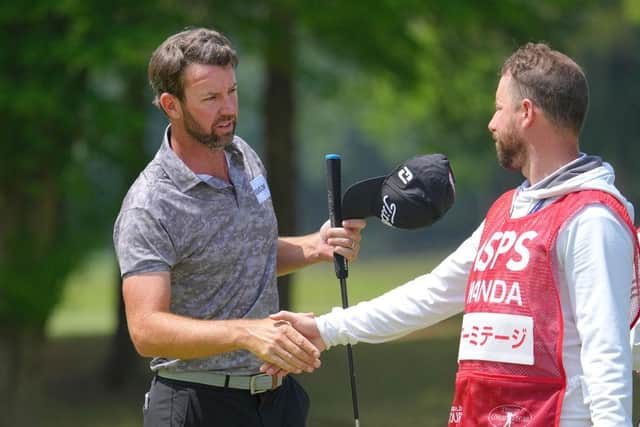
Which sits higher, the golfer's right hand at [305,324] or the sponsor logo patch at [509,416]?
the golfer's right hand at [305,324]

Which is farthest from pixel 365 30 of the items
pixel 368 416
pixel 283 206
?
pixel 368 416

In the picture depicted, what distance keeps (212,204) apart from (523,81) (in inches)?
47.9

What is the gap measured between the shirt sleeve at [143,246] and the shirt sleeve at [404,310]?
553 millimetres

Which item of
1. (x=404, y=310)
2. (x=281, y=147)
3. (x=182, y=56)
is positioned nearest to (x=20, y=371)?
(x=281, y=147)

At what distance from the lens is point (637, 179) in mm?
35844

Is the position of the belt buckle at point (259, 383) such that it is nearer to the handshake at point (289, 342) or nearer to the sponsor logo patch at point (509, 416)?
the handshake at point (289, 342)

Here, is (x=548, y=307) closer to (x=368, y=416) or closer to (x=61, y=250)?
(x=368, y=416)

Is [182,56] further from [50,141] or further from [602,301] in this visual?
[50,141]

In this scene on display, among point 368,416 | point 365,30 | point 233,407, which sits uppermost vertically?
point 365,30

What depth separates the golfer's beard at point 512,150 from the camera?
Answer: 10.6 feet

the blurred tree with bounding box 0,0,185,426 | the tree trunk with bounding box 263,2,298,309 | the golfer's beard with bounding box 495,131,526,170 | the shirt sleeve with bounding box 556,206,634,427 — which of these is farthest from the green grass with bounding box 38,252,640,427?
the shirt sleeve with bounding box 556,206,634,427

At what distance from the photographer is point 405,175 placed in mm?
3852

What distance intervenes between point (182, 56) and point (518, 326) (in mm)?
1515

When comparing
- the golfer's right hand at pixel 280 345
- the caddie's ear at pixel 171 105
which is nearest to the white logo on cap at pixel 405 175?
the golfer's right hand at pixel 280 345
